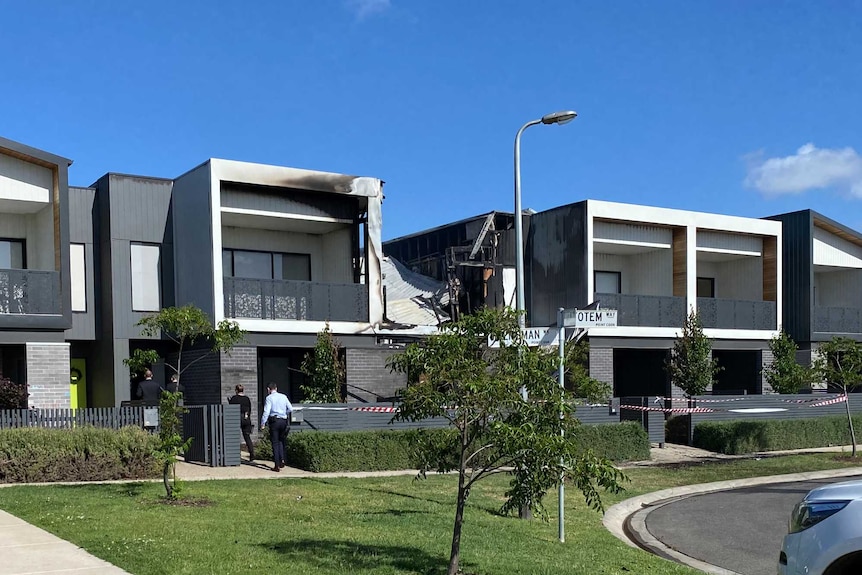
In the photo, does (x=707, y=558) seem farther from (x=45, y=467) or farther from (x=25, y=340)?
(x=25, y=340)

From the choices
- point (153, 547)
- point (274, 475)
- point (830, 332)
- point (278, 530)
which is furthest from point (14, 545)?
point (830, 332)

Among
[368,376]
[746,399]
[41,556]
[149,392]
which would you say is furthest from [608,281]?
[41,556]

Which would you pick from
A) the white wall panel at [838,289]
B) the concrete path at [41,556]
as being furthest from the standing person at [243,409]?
the white wall panel at [838,289]

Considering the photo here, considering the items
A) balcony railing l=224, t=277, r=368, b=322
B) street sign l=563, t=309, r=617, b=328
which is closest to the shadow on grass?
street sign l=563, t=309, r=617, b=328

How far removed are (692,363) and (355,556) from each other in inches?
749

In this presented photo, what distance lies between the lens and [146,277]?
22.2m

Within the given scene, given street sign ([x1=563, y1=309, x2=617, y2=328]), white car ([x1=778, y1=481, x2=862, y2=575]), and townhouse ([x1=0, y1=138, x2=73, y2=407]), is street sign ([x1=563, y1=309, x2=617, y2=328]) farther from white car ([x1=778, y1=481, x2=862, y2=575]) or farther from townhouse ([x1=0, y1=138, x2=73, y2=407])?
townhouse ([x1=0, y1=138, x2=73, y2=407])

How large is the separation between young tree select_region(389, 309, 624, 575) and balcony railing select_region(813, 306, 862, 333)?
26.3m

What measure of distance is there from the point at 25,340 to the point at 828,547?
1782cm

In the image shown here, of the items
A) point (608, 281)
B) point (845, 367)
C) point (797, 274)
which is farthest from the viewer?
point (797, 274)

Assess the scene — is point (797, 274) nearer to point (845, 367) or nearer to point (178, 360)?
point (845, 367)

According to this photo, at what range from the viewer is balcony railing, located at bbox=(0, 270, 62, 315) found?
63.5 ft

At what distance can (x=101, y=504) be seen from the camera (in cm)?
1131

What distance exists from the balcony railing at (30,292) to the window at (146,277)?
2.38 meters
